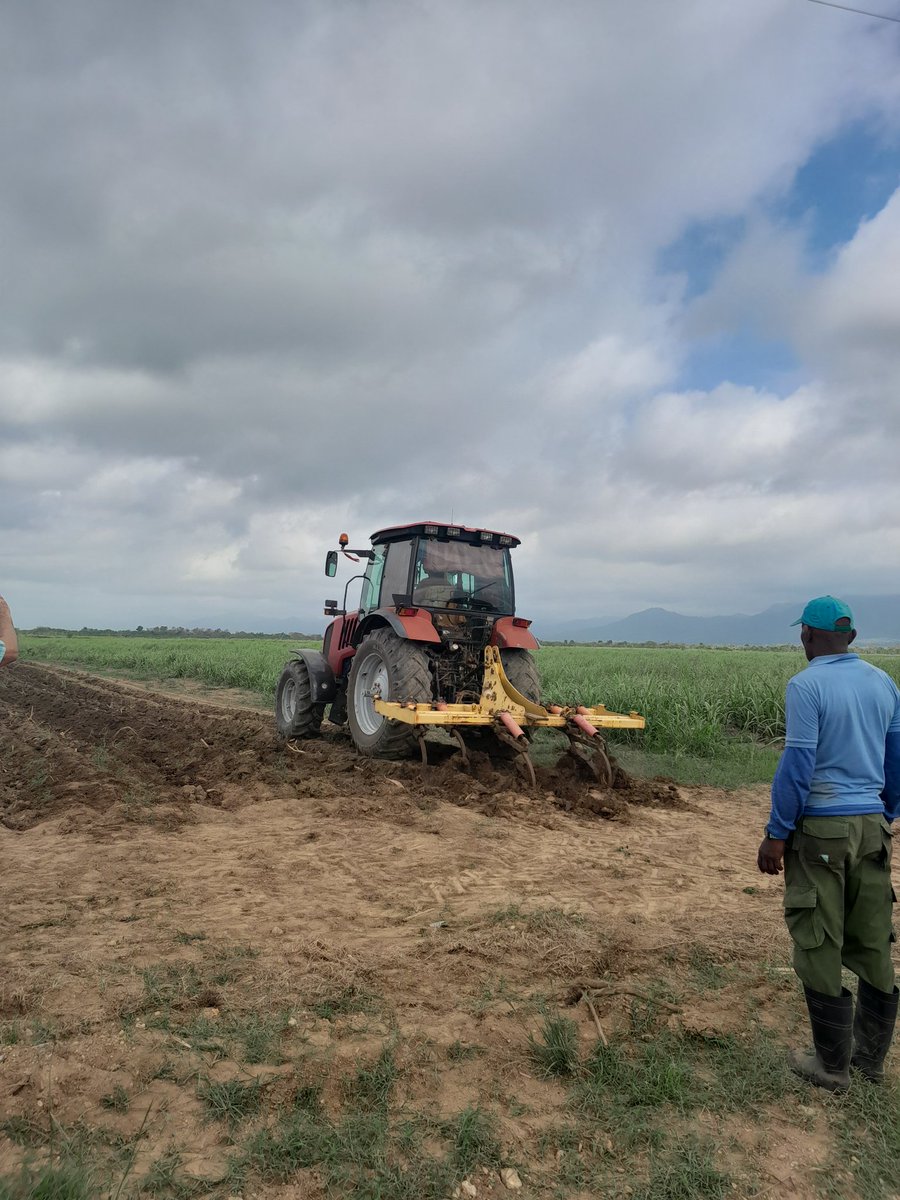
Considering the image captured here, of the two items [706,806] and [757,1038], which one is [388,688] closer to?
[706,806]

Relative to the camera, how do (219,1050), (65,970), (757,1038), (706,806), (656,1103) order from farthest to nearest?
(706,806) → (65,970) → (757,1038) → (219,1050) → (656,1103)

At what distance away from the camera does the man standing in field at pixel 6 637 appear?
13.1ft

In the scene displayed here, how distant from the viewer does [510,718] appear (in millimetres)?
7473

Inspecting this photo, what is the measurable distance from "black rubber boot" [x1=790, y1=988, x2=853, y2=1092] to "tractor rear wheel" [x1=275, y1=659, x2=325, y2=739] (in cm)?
753

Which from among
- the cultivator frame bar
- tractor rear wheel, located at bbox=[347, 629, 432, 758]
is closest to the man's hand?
the cultivator frame bar

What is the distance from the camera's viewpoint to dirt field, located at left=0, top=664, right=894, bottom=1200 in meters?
2.37

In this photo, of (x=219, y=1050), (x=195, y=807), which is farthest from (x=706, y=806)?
(x=219, y=1050)

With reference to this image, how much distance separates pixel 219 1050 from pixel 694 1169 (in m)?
1.63

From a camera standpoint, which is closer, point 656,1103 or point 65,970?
point 656,1103

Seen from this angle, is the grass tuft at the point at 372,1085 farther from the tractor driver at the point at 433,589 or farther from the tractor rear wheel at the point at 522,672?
the tractor driver at the point at 433,589

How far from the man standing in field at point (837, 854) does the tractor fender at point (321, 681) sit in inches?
283

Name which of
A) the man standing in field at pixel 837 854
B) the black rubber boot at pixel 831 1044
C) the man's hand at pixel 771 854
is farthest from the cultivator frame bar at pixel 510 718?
the black rubber boot at pixel 831 1044

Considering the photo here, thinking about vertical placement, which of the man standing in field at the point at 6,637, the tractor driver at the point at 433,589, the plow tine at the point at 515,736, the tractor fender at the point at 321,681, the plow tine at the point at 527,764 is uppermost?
the tractor driver at the point at 433,589

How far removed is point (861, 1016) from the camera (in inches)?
119
